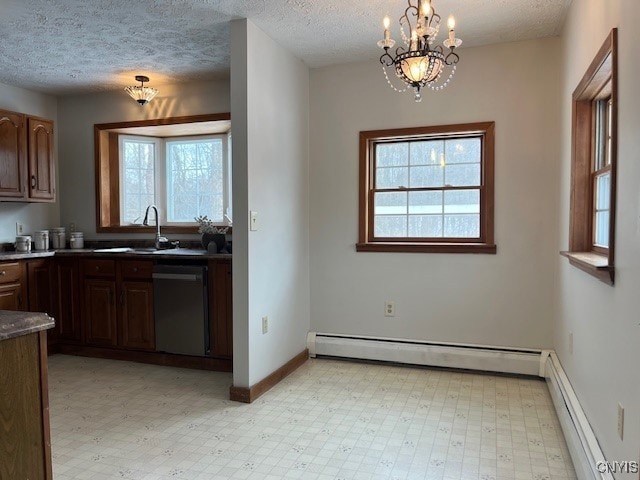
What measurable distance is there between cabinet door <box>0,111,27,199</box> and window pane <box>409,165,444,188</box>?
3.36m

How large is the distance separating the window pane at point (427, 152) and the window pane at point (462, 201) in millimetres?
287

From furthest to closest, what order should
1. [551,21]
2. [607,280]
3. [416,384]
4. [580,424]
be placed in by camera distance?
[416,384]
[551,21]
[580,424]
[607,280]

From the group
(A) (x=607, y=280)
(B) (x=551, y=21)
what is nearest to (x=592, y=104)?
(B) (x=551, y=21)

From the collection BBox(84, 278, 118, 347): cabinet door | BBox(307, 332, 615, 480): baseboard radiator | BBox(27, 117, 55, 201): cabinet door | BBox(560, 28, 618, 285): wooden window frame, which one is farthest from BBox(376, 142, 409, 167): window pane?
BBox(27, 117, 55, 201): cabinet door

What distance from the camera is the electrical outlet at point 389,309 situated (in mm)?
3758

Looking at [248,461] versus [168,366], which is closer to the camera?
[248,461]


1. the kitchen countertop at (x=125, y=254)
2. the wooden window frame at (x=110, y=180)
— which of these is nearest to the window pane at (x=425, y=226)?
the kitchen countertop at (x=125, y=254)

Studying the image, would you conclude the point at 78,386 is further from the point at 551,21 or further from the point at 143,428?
the point at 551,21

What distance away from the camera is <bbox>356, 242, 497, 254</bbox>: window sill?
3.48 meters

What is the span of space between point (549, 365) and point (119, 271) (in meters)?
3.38

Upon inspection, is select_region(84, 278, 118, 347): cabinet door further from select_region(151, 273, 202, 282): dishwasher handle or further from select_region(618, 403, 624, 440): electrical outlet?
select_region(618, 403, 624, 440): electrical outlet

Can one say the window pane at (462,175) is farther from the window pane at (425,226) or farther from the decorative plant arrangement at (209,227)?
the decorative plant arrangement at (209,227)

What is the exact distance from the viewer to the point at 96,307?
398 centimetres

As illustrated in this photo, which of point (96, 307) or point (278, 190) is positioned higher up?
point (278, 190)
